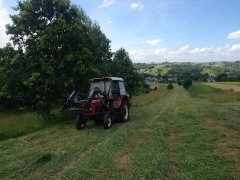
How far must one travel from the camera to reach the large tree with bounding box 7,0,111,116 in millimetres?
17188

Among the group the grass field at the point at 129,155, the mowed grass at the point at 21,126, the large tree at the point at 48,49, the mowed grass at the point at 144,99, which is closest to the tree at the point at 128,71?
the mowed grass at the point at 144,99

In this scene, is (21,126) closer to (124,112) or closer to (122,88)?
(124,112)

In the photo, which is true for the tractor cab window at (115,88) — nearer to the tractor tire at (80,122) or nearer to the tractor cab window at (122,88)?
the tractor cab window at (122,88)

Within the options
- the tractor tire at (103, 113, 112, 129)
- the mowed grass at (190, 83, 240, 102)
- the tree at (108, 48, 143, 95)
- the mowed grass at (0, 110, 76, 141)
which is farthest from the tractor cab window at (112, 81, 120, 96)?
the tree at (108, 48, 143, 95)

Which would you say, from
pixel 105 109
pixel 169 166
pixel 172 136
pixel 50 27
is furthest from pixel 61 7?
pixel 169 166

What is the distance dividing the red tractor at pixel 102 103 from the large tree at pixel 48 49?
2.03 m

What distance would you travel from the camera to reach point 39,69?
689 inches

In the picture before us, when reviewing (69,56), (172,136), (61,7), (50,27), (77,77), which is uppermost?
(61,7)

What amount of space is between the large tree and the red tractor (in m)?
2.03

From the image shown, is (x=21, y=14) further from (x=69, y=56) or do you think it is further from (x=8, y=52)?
(x=69, y=56)

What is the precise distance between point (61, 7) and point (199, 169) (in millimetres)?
13594

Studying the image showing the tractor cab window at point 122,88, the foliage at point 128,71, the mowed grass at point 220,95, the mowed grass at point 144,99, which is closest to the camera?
the tractor cab window at point 122,88

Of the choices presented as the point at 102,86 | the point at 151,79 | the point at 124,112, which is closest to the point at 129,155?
the point at 102,86

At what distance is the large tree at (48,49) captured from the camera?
17188 millimetres
